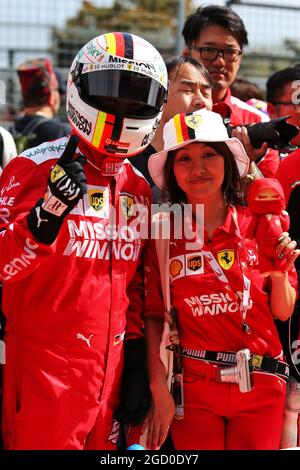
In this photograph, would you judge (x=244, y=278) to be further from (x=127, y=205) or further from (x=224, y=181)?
(x=127, y=205)

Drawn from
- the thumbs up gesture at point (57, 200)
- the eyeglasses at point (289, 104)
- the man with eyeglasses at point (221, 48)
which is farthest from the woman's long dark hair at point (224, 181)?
the man with eyeglasses at point (221, 48)

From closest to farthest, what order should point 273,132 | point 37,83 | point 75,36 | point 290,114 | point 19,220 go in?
point 19,220, point 273,132, point 290,114, point 37,83, point 75,36

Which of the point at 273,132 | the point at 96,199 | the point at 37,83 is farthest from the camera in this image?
the point at 37,83

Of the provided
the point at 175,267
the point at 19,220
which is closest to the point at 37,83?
the point at 175,267

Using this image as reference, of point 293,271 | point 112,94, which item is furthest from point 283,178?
point 112,94

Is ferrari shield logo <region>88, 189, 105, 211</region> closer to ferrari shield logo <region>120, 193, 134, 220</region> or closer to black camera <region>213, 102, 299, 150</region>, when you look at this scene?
ferrari shield logo <region>120, 193, 134, 220</region>

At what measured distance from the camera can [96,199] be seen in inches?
126

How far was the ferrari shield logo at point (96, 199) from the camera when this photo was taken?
10.4 feet

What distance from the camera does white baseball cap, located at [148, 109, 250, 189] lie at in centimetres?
347

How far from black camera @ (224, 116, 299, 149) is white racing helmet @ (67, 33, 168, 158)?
625mm

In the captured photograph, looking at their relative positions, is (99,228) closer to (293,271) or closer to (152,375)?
(152,375)

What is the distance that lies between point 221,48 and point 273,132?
172 centimetres

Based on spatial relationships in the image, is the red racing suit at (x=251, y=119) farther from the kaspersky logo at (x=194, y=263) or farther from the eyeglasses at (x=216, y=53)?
the kaspersky logo at (x=194, y=263)

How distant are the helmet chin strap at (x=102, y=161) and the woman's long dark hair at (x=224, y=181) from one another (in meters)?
0.40
